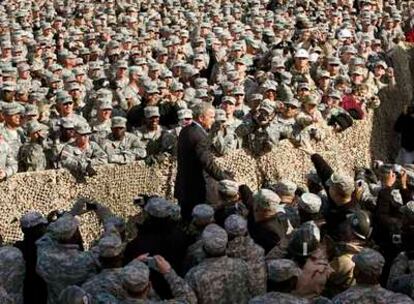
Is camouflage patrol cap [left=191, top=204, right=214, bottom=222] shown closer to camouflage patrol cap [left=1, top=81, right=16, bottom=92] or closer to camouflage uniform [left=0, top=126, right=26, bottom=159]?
camouflage uniform [left=0, top=126, right=26, bottom=159]

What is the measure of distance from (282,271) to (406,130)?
9.30 metres

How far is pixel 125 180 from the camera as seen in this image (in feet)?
40.3

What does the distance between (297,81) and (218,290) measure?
8519 millimetres

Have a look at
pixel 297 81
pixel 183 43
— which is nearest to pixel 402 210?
pixel 297 81

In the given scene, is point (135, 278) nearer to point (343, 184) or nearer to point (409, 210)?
point (343, 184)

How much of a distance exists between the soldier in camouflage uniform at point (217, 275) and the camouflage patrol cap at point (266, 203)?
4.50 ft

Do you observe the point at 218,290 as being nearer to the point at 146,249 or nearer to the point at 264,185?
the point at 146,249

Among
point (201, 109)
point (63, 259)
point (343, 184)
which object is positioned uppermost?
point (201, 109)

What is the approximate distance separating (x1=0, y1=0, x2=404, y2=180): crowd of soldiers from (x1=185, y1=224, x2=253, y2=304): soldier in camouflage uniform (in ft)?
12.8

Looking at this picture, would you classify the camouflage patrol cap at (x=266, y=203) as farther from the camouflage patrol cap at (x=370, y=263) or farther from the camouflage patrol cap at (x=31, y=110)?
the camouflage patrol cap at (x=31, y=110)

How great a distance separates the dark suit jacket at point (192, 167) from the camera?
37.5 ft

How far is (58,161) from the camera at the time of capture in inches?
481

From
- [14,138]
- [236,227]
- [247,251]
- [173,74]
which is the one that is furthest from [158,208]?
[173,74]

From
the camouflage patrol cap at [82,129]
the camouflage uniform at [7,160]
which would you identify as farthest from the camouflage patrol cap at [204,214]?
the camouflage patrol cap at [82,129]
